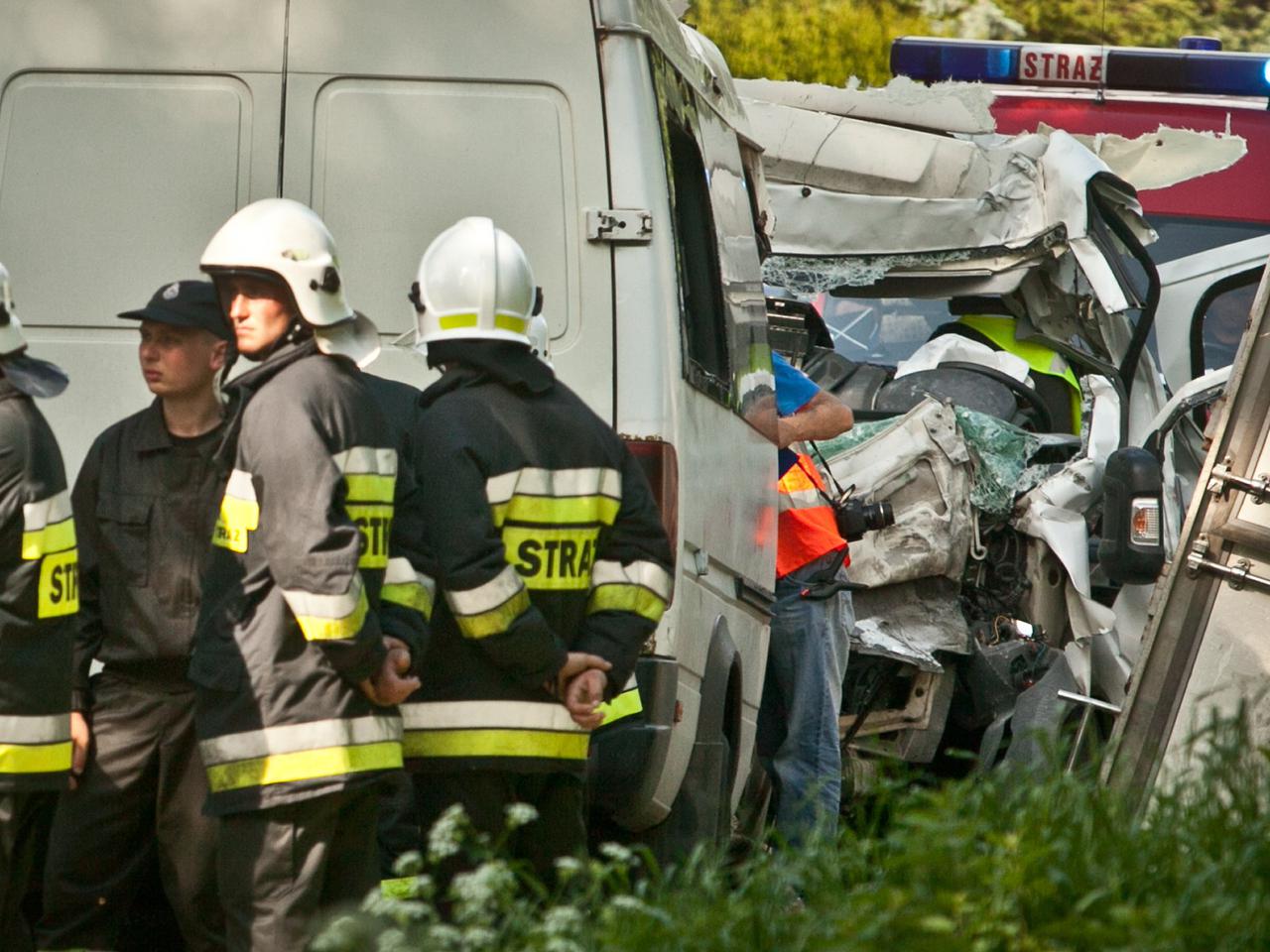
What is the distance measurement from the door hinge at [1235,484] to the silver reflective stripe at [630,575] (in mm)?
1799

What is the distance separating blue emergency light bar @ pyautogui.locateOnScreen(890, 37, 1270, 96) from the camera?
11641mm

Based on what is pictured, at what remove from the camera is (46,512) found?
443 cm

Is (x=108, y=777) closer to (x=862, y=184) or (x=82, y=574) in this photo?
(x=82, y=574)

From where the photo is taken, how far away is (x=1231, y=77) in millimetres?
11695

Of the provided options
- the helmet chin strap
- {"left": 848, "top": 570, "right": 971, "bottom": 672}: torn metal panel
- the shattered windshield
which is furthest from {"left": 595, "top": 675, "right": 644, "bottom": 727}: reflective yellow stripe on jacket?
the shattered windshield

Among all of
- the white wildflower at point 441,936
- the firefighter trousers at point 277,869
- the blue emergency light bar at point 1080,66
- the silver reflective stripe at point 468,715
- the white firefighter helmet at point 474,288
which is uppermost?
the blue emergency light bar at point 1080,66

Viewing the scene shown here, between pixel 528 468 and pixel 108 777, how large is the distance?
43.1 inches

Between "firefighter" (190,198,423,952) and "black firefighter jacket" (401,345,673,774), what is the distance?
180mm

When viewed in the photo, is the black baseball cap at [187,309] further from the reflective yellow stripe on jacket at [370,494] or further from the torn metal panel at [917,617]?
the torn metal panel at [917,617]

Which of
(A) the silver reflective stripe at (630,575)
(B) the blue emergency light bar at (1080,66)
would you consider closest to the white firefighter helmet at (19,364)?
(A) the silver reflective stripe at (630,575)

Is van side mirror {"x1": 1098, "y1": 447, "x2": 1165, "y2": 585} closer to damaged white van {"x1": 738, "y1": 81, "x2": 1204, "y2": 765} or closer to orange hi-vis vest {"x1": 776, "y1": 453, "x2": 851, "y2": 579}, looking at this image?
damaged white van {"x1": 738, "y1": 81, "x2": 1204, "y2": 765}

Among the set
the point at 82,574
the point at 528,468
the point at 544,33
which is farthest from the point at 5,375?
the point at 544,33

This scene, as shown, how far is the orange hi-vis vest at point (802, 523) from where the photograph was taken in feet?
24.4

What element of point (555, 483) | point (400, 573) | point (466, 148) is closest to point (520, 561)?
point (555, 483)
